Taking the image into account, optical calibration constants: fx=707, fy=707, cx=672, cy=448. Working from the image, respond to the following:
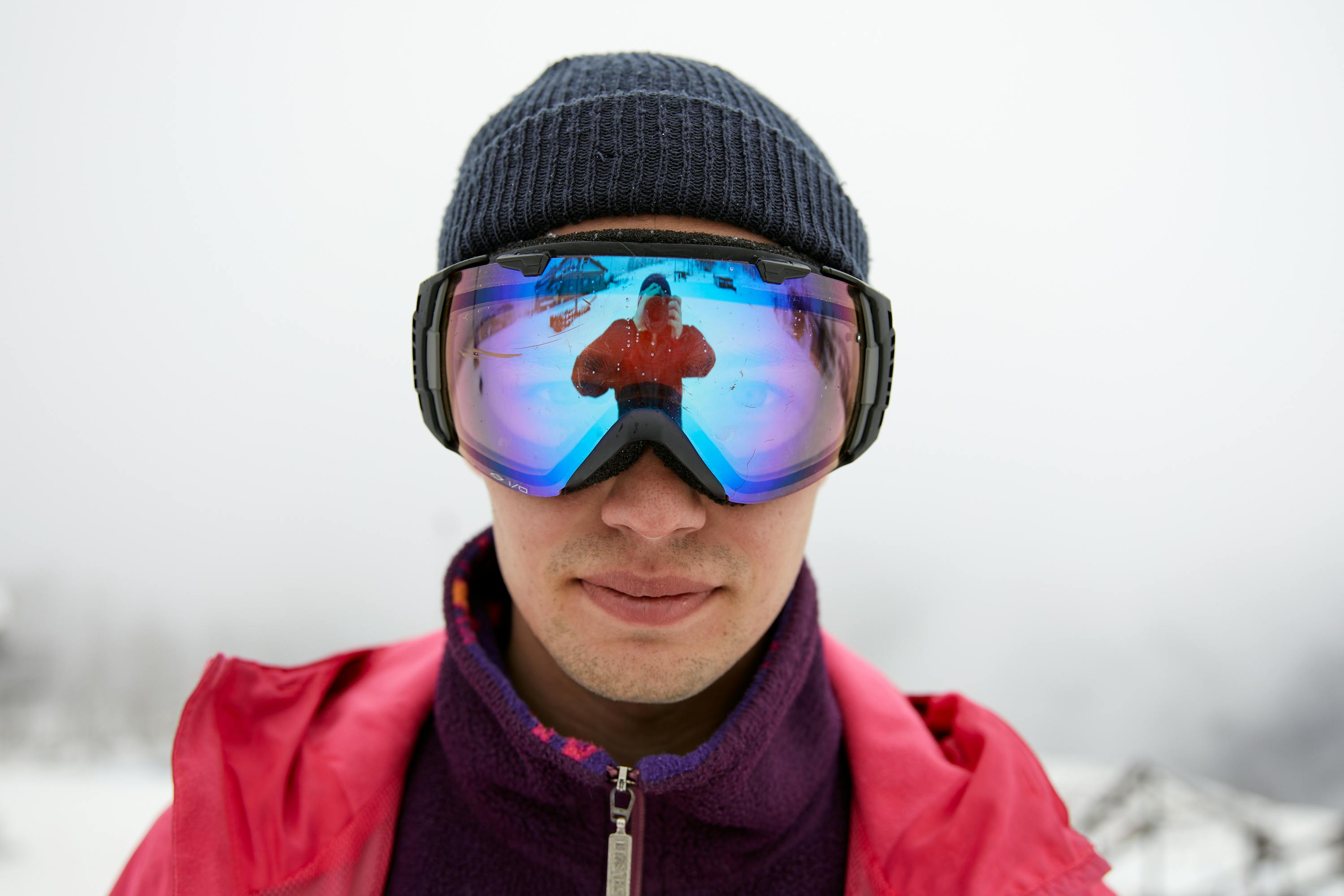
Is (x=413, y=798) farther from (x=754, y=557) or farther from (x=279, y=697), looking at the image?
(x=754, y=557)

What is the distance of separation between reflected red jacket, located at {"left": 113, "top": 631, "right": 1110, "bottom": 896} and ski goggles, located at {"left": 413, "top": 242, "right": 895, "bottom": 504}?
1.71 ft

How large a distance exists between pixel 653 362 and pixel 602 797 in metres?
0.65

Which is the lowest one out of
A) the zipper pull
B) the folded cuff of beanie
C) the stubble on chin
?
the zipper pull

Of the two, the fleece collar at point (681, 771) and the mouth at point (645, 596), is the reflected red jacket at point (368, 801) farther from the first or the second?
the mouth at point (645, 596)

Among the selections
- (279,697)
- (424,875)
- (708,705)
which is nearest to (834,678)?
(708,705)

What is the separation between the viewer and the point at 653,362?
103 centimetres

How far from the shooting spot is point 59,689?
4.00 m

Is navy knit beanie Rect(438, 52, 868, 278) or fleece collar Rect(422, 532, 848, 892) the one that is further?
navy knit beanie Rect(438, 52, 868, 278)

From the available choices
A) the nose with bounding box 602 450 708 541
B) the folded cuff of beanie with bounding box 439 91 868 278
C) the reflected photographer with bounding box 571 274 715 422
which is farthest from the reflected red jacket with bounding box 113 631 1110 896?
the folded cuff of beanie with bounding box 439 91 868 278

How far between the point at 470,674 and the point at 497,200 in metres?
0.79

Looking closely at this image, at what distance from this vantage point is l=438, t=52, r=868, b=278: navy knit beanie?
3.70 feet

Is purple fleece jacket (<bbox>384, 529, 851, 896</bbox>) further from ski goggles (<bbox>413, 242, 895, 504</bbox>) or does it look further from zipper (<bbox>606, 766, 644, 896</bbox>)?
ski goggles (<bbox>413, 242, 895, 504</bbox>)

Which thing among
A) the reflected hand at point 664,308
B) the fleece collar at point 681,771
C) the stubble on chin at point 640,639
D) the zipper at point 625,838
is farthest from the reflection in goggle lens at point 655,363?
the zipper at point 625,838

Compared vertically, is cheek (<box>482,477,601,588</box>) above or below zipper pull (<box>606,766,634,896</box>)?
above
